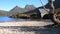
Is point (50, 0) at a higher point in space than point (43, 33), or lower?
higher

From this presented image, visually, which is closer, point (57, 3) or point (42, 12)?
point (42, 12)

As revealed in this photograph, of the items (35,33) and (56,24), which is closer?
(35,33)

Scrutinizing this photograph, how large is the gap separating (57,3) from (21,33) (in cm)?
5583

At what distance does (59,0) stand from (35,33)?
53.1 metres

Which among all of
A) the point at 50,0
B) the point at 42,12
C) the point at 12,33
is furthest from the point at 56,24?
the point at 42,12

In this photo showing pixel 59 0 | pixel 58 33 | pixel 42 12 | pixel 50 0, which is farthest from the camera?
pixel 59 0

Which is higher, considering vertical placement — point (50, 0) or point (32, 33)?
point (50, 0)

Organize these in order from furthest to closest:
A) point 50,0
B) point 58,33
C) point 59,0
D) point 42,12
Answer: point 59,0 < point 42,12 < point 50,0 < point 58,33

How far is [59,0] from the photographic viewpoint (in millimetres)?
64125

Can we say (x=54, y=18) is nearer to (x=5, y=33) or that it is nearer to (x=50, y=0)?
(x=50, y=0)

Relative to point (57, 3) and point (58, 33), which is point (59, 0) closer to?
point (57, 3)

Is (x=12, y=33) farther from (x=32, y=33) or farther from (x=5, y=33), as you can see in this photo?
(x=32, y=33)

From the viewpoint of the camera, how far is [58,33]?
481 inches

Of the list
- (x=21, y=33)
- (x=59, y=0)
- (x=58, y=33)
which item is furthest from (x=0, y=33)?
(x=59, y=0)
